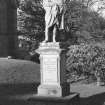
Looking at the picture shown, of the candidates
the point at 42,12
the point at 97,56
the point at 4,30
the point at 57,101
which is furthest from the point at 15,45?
the point at 57,101

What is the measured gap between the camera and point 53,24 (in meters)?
11.7

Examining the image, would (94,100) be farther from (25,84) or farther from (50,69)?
(25,84)

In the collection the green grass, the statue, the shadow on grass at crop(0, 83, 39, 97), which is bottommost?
the shadow on grass at crop(0, 83, 39, 97)

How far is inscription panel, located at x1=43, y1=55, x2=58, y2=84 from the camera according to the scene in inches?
449

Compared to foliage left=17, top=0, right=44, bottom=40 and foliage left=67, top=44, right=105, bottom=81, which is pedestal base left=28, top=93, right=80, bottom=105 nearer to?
foliage left=67, top=44, right=105, bottom=81

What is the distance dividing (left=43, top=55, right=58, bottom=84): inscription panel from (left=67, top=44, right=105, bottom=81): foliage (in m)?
6.72

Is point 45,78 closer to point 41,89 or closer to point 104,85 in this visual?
point 41,89

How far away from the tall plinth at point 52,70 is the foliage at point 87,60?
661 centimetres

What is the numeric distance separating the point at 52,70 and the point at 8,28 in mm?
17566

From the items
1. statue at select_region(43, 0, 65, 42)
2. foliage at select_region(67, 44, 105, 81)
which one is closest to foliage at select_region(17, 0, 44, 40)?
foliage at select_region(67, 44, 105, 81)

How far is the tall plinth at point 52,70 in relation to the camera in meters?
11.3

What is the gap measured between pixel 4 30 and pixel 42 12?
516 cm

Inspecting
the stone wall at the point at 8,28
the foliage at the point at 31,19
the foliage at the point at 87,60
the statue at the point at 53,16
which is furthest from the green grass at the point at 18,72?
the foliage at the point at 31,19

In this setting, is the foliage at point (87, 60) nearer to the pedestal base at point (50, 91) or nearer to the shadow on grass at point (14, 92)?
the shadow on grass at point (14, 92)
